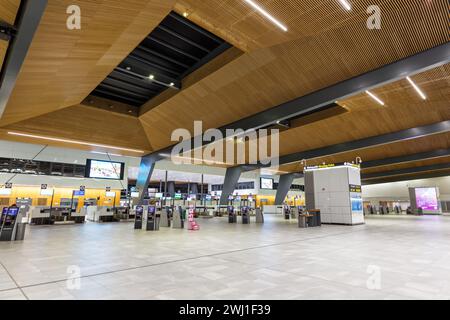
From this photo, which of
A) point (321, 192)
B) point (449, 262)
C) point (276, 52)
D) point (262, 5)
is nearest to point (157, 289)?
point (449, 262)

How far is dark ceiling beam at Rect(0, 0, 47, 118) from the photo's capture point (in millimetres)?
4961

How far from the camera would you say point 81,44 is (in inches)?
277

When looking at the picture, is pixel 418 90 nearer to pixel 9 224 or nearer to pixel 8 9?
pixel 8 9

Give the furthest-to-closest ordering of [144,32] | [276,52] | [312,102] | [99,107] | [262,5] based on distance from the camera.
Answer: [99,107], [312,102], [276,52], [144,32], [262,5]

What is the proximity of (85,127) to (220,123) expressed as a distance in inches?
317

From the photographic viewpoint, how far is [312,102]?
1060 cm

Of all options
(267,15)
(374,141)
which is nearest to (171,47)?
(267,15)

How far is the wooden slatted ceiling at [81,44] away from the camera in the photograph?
5871 millimetres

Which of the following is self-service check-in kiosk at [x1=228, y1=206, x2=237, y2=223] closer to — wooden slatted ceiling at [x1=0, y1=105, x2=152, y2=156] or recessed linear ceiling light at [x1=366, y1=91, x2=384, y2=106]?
wooden slatted ceiling at [x1=0, y1=105, x2=152, y2=156]

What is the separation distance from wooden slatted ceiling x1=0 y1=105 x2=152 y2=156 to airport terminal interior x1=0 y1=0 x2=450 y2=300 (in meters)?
0.08

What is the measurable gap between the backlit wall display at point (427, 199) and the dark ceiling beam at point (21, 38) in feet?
115
